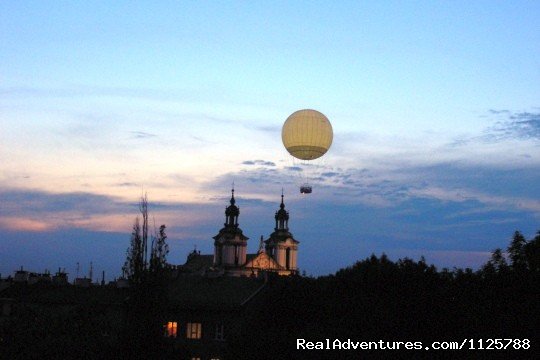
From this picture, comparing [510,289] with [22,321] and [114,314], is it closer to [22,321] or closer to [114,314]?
[22,321]

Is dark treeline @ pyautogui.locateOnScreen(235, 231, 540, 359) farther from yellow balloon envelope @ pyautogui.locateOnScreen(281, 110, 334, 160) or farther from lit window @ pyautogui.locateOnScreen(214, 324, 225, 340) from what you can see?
lit window @ pyautogui.locateOnScreen(214, 324, 225, 340)

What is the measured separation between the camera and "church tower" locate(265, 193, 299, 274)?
127 metres

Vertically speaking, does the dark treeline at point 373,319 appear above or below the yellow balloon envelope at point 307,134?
below

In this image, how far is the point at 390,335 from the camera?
113ft

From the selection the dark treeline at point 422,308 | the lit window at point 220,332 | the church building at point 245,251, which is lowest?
the lit window at point 220,332

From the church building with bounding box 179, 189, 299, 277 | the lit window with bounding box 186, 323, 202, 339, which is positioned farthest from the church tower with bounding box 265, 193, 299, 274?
the lit window with bounding box 186, 323, 202, 339

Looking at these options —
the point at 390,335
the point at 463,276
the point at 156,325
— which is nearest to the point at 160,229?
the point at 156,325

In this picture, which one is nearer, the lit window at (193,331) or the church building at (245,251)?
the lit window at (193,331)

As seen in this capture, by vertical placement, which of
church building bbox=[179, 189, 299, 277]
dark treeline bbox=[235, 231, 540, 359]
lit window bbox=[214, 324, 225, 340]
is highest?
church building bbox=[179, 189, 299, 277]

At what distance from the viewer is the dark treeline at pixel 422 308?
31.3 m

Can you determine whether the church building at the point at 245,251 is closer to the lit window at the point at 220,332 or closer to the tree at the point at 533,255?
the lit window at the point at 220,332

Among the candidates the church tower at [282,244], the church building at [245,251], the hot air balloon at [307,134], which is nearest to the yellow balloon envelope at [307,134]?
the hot air balloon at [307,134]

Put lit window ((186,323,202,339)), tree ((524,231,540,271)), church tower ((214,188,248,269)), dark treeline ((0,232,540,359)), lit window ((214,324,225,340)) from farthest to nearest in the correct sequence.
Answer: church tower ((214,188,248,269)) → lit window ((186,323,202,339)) → lit window ((214,324,225,340)) → tree ((524,231,540,271)) → dark treeline ((0,232,540,359))

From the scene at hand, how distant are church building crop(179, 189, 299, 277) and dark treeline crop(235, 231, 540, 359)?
74.8 m
